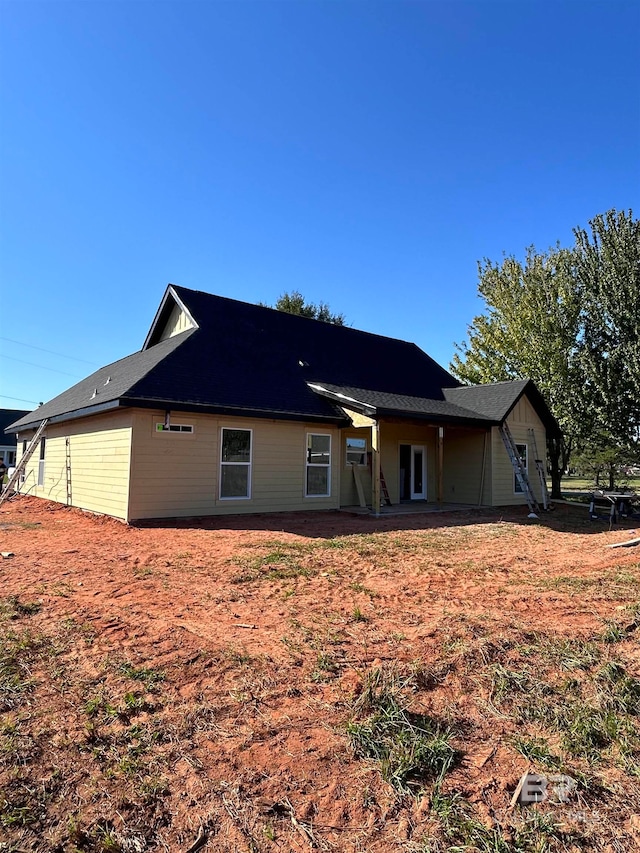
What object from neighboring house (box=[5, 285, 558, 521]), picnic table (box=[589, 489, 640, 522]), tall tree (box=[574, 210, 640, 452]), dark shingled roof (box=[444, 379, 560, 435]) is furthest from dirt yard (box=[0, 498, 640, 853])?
tall tree (box=[574, 210, 640, 452])

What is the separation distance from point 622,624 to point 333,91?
1247 cm

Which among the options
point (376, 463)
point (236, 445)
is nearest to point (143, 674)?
point (236, 445)

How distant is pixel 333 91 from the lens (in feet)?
37.1

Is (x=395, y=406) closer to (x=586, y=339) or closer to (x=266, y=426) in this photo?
(x=266, y=426)

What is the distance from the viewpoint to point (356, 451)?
15.0 metres

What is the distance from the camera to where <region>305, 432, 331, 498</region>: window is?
532 inches

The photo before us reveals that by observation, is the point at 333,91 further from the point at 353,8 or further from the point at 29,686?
the point at 29,686

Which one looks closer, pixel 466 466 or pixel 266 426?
pixel 266 426

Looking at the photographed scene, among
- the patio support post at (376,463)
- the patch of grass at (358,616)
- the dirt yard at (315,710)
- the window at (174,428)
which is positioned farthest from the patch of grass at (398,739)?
the patio support post at (376,463)

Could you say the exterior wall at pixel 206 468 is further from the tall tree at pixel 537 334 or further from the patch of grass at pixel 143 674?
the tall tree at pixel 537 334

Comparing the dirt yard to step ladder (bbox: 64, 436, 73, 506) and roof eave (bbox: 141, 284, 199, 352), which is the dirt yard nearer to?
step ladder (bbox: 64, 436, 73, 506)

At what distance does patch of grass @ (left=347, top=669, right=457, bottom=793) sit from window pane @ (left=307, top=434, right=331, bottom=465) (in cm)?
1032

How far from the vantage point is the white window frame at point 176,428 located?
1092 cm

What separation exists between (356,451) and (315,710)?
12087 mm
